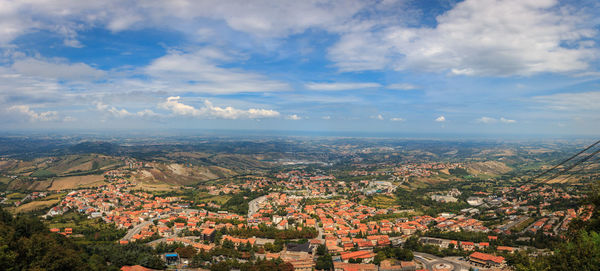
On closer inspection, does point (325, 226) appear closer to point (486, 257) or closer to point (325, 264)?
point (325, 264)

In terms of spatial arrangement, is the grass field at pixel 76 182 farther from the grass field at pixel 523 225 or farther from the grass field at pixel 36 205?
the grass field at pixel 523 225

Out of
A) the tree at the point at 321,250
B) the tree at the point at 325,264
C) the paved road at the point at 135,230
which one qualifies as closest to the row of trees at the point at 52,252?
the paved road at the point at 135,230

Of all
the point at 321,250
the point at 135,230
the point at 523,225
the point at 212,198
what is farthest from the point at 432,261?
the point at 212,198

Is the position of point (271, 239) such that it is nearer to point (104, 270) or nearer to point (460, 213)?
point (104, 270)

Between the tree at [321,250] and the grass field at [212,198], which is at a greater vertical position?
the tree at [321,250]

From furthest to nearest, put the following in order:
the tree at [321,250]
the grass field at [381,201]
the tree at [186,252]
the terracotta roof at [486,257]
Result: 1. the grass field at [381,201]
2. the tree at [321,250]
3. the tree at [186,252]
4. the terracotta roof at [486,257]

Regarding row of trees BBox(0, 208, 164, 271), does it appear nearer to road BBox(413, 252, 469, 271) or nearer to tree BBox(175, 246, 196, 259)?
tree BBox(175, 246, 196, 259)
